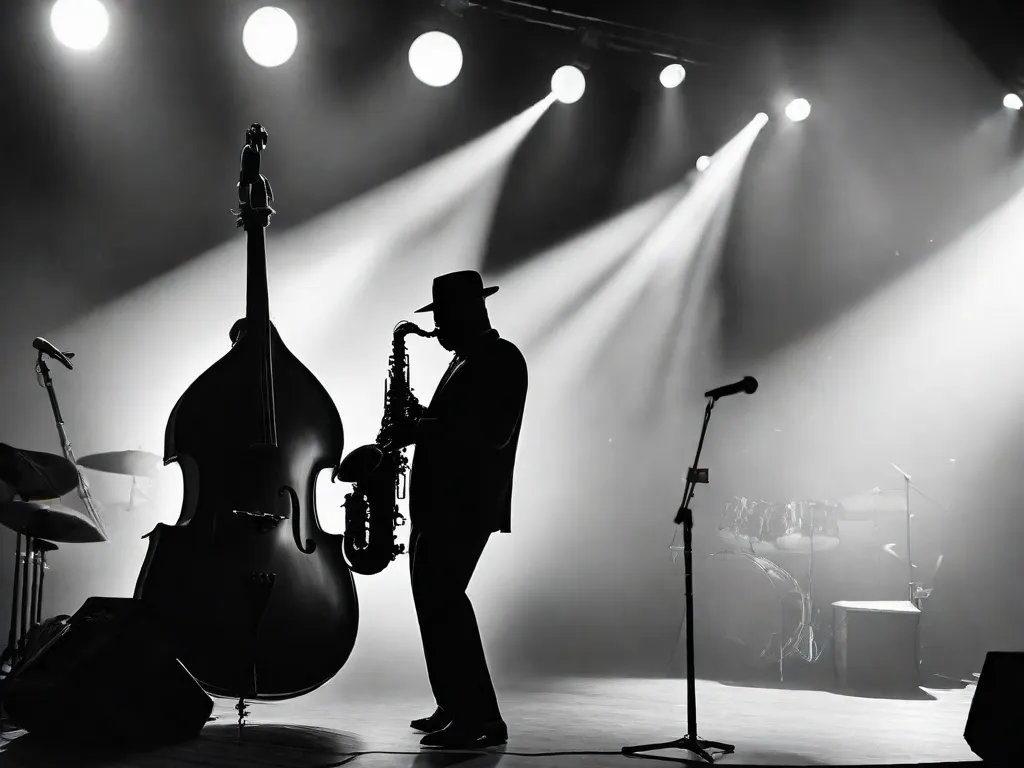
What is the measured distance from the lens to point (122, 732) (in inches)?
131

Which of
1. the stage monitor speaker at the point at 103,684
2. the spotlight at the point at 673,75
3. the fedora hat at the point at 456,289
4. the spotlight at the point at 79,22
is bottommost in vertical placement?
the stage monitor speaker at the point at 103,684

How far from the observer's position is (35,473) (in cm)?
401

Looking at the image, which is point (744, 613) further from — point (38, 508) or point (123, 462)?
point (38, 508)

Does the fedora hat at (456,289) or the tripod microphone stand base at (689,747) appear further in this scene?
the fedora hat at (456,289)

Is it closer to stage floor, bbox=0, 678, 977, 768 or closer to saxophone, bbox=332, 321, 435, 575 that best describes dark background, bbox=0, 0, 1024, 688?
stage floor, bbox=0, 678, 977, 768

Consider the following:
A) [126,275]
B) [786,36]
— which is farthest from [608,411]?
[126,275]

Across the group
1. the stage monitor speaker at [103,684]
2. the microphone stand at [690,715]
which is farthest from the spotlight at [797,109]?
the stage monitor speaker at [103,684]

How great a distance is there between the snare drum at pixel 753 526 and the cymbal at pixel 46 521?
3904mm

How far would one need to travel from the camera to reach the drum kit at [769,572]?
19.9 feet

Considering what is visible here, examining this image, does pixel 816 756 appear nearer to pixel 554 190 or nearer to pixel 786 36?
pixel 554 190

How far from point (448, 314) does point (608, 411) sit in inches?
147

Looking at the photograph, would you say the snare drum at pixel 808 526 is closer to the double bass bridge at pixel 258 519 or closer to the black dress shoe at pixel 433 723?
the black dress shoe at pixel 433 723

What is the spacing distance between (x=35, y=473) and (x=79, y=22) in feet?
9.23

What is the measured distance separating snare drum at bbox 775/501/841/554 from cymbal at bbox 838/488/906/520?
34cm
